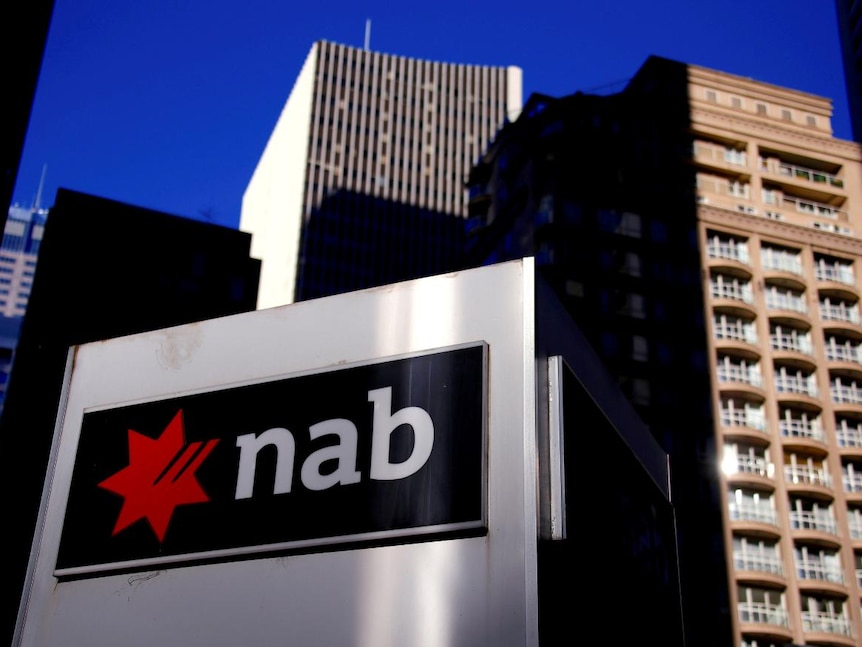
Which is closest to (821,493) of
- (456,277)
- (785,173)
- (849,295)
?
(849,295)

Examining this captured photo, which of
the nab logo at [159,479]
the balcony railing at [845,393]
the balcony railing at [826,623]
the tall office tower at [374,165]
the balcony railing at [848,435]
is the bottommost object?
the nab logo at [159,479]

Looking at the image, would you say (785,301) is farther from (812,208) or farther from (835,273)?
(812,208)

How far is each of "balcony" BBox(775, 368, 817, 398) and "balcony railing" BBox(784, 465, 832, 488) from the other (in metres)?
4.73

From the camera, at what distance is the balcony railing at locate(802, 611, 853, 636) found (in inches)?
2249

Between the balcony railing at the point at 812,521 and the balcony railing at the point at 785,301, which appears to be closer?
the balcony railing at the point at 812,521

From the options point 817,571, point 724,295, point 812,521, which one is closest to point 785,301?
point 724,295

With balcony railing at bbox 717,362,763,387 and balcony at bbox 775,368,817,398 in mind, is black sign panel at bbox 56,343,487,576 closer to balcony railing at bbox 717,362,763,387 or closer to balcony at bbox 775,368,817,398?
balcony railing at bbox 717,362,763,387

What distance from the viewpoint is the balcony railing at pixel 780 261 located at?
69125 millimetres

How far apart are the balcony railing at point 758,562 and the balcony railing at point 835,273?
2101 cm

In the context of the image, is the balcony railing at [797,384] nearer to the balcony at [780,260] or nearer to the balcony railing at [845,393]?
the balcony railing at [845,393]

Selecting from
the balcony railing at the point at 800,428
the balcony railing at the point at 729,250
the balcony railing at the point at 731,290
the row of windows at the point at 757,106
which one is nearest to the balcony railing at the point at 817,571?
the balcony railing at the point at 800,428

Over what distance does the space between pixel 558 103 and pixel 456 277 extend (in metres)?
63.5

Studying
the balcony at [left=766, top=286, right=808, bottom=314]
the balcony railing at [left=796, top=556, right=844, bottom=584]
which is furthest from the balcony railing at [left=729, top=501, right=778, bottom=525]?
the balcony at [left=766, top=286, right=808, bottom=314]

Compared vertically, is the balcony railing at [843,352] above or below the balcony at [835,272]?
below
